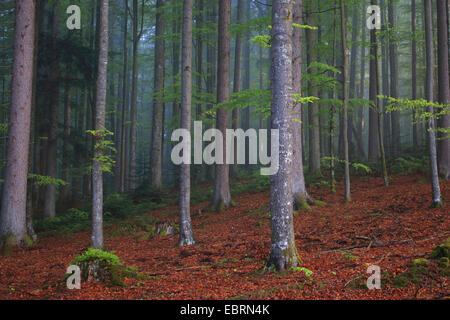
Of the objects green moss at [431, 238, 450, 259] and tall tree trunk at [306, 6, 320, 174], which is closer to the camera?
A: green moss at [431, 238, 450, 259]

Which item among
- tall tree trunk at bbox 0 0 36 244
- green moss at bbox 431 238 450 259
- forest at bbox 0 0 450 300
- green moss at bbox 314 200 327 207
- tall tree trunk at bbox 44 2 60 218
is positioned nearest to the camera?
green moss at bbox 431 238 450 259

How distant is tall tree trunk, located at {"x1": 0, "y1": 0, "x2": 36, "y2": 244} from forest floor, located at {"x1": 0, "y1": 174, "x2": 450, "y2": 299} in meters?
1.22

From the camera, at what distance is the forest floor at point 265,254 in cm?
535

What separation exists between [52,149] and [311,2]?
1455cm

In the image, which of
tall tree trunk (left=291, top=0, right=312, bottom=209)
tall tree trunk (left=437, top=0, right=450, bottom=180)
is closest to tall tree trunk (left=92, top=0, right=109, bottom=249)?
tall tree trunk (left=291, top=0, right=312, bottom=209)

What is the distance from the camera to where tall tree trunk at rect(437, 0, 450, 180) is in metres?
12.9

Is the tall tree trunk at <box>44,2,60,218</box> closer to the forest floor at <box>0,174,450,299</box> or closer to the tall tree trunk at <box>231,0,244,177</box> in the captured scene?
the forest floor at <box>0,174,450,299</box>

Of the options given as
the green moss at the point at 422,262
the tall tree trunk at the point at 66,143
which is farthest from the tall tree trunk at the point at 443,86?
the tall tree trunk at the point at 66,143

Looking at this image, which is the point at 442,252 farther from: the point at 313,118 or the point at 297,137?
the point at 313,118

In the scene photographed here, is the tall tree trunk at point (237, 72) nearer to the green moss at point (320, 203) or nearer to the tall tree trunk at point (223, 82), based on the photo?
the tall tree trunk at point (223, 82)

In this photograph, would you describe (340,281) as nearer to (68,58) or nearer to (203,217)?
(203,217)

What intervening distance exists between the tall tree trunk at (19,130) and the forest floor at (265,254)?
1219 mm
